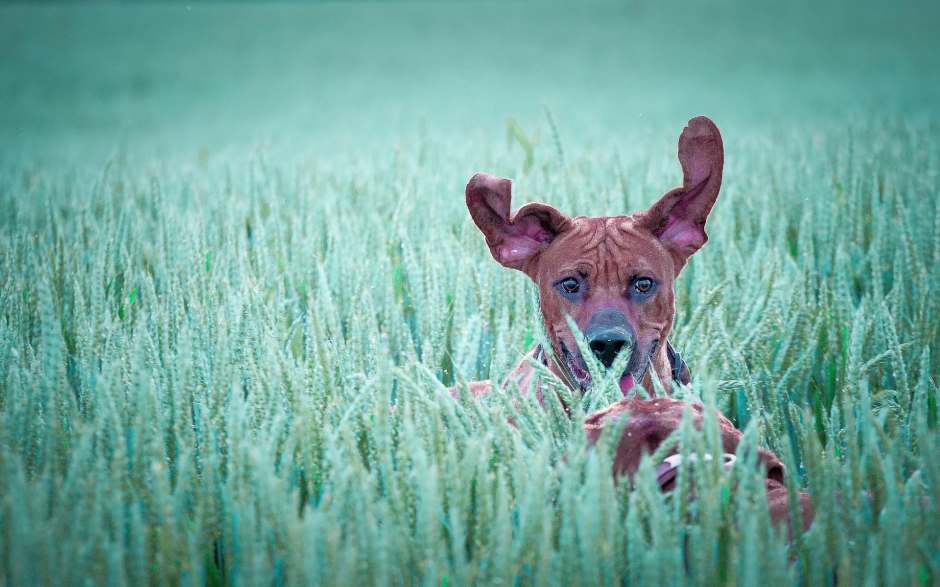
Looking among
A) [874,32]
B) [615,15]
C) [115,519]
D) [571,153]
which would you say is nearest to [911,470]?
[115,519]

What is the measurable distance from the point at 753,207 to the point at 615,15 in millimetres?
23983

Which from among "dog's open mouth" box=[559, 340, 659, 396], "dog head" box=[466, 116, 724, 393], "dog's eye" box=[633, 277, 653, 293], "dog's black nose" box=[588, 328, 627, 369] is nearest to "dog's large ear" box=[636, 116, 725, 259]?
"dog head" box=[466, 116, 724, 393]

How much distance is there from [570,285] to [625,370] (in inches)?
12.6

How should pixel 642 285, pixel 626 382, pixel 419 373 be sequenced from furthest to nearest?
pixel 642 285
pixel 626 382
pixel 419 373

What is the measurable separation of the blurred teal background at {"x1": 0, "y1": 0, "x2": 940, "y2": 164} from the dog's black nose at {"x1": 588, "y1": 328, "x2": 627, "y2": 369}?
4.39m

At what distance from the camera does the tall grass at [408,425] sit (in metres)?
1.38

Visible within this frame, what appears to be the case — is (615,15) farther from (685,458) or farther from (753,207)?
(685,458)

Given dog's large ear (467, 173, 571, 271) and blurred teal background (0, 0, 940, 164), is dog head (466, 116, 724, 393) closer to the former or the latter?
dog's large ear (467, 173, 571, 271)

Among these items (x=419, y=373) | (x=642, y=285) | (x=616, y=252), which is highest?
(x=616, y=252)

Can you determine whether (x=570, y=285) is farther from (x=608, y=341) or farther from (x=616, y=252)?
(x=608, y=341)

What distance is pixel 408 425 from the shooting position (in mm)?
1521

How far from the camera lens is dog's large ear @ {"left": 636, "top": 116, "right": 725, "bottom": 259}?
254 centimetres

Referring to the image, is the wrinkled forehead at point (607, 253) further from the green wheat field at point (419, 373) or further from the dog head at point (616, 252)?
the green wheat field at point (419, 373)

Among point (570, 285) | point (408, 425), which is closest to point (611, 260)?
point (570, 285)
